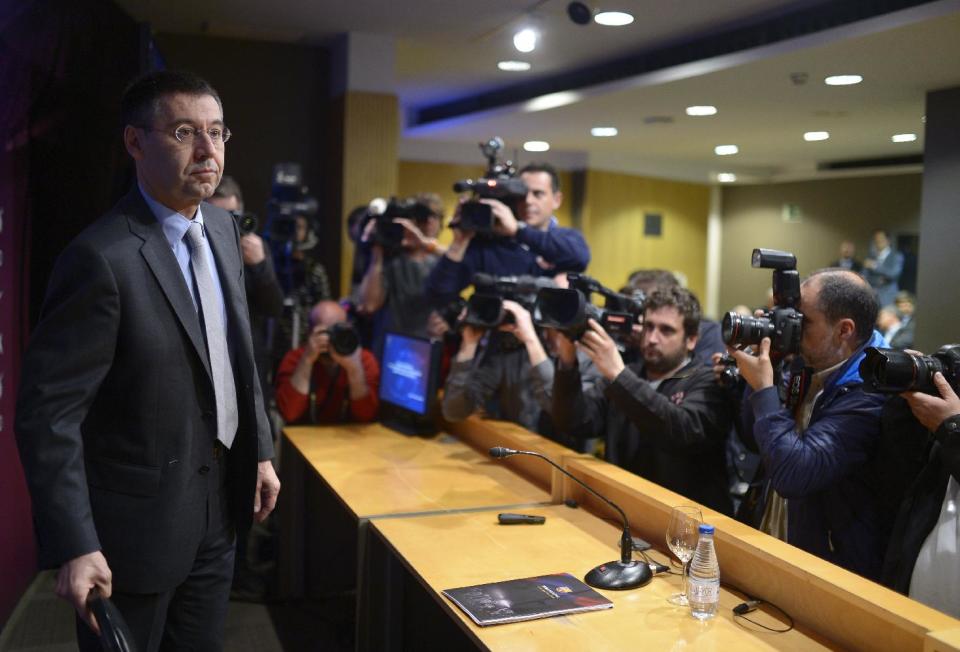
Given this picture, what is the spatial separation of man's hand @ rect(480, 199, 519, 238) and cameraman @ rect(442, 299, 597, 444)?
15.6 inches

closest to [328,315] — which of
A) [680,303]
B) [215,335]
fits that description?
[680,303]

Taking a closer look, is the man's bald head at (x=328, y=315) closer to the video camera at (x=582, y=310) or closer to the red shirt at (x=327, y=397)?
the red shirt at (x=327, y=397)

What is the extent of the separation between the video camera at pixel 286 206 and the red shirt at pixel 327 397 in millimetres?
857

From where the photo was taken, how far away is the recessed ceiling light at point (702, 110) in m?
6.86

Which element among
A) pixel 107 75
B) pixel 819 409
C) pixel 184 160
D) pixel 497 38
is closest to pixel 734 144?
pixel 497 38

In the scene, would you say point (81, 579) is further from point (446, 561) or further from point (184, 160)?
point (446, 561)

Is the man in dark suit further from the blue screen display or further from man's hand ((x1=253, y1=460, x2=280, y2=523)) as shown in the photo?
the blue screen display

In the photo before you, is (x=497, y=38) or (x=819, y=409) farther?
(x=497, y=38)

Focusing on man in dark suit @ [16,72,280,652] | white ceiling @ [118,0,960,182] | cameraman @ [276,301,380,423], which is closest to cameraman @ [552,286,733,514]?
cameraman @ [276,301,380,423]

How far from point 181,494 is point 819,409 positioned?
147cm

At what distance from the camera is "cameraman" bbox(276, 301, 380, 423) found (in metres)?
3.52

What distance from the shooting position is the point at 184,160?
167 cm

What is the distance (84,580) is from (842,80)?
5432 mm

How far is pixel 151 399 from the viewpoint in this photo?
1641 mm
